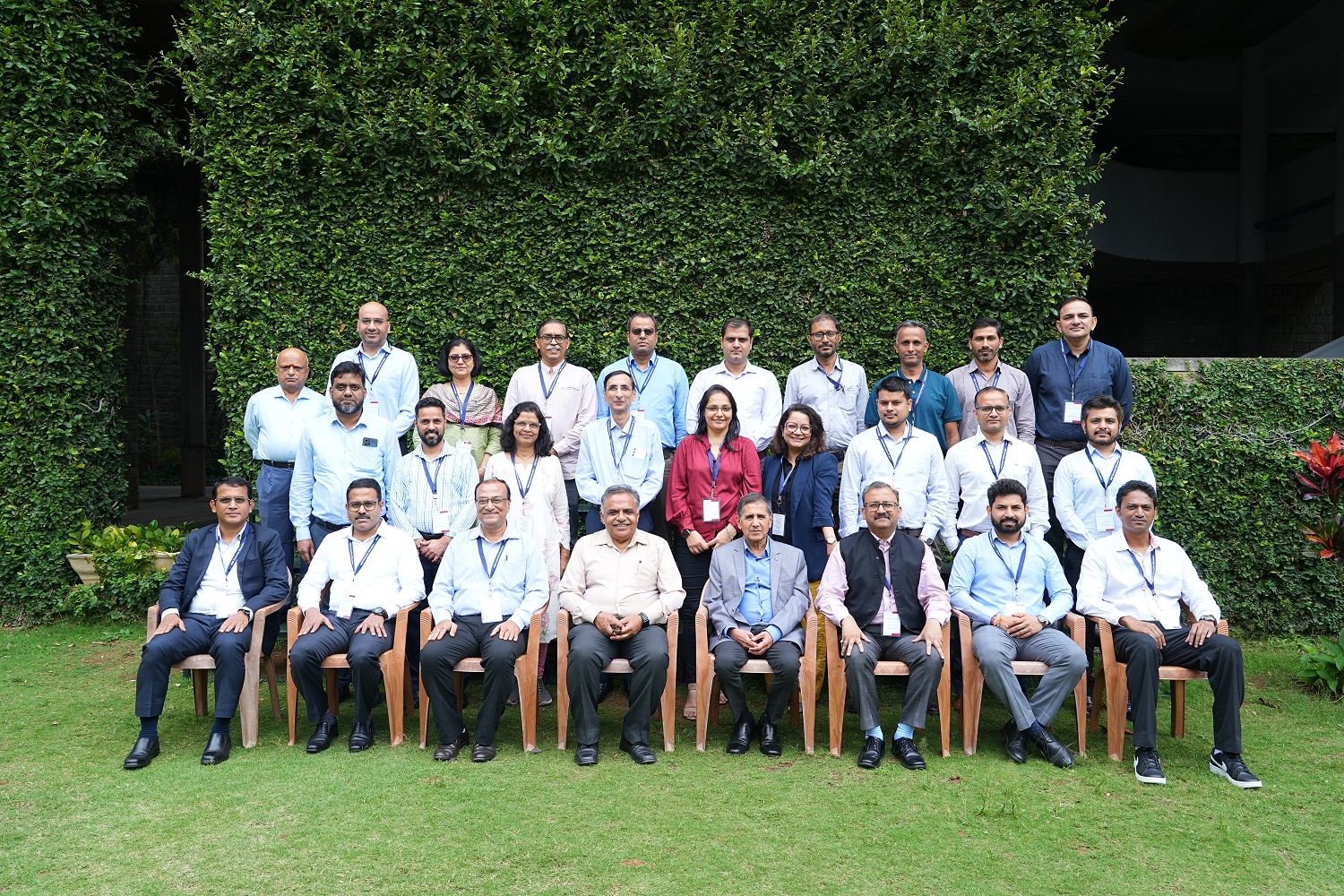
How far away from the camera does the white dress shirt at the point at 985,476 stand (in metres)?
4.94

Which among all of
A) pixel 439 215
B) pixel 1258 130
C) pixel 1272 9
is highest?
pixel 1272 9

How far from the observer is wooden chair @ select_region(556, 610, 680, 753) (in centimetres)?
439

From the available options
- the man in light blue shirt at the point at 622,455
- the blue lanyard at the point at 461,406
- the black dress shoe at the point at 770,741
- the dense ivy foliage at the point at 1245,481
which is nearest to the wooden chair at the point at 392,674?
the man in light blue shirt at the point at 622,455

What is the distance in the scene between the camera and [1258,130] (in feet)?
43.0

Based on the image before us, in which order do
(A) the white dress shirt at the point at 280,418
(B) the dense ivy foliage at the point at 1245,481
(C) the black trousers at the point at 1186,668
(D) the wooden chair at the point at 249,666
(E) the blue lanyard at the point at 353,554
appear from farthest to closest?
(B) the dense ivy foliage at the point at 1245,481
(A) the white dress shirt at the point at 280,418
(E) the blue lanyard at the point at 353,554
(D) the wooden chair at the point at 249,666
(C) the black trousers at the point at 1186,668

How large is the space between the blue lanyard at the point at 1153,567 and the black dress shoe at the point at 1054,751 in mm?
868

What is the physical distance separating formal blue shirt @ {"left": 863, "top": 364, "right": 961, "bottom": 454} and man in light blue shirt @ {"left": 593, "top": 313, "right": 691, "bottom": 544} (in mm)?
1143

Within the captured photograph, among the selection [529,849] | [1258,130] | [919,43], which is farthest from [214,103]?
[1258,130]

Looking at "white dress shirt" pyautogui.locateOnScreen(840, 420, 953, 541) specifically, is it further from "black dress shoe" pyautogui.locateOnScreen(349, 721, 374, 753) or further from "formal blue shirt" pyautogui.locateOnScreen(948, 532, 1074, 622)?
"black dress shoe" pyautogui.locateOnScreen(349, 721, 374, 753)

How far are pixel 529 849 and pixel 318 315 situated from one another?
430 cm

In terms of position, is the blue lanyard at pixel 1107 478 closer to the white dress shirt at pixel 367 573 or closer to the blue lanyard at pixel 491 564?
the blue lanyard at pixel 491 564

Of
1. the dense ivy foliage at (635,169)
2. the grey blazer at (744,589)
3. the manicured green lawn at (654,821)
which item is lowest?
the manicured green lawn at (654,821)

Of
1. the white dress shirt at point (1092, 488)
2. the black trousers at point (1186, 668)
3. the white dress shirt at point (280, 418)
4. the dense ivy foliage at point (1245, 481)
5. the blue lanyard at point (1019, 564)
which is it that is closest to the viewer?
the black trousers at point (1186, 668)

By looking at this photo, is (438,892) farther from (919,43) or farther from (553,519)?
(919,43)
